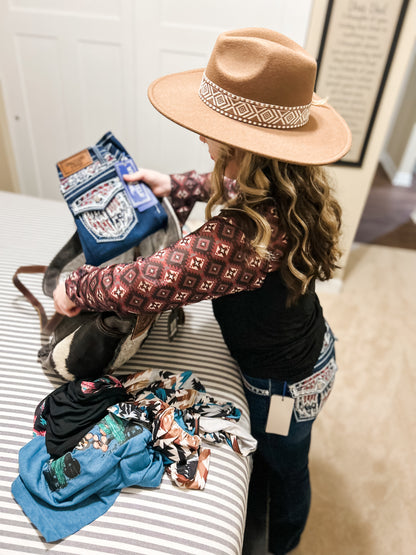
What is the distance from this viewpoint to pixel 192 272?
74 cm

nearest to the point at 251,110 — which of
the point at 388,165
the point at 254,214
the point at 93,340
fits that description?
the point at 254,214

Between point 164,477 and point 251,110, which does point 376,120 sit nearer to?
point 251,110

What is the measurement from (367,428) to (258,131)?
1.54 meters

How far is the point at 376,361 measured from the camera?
2109mm

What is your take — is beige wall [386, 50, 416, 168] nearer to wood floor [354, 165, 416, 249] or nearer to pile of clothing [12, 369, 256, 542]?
wood floor [354, 165, 416, 249]

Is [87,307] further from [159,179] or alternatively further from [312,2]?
[312,2]

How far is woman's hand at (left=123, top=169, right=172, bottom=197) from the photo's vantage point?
1147mm

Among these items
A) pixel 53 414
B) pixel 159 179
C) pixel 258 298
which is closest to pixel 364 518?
pixel 258 298

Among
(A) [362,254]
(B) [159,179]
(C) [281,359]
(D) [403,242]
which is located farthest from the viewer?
(D) [403,242]

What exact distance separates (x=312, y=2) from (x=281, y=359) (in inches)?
68.8

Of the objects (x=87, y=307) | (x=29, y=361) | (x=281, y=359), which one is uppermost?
(x=87, y=307)

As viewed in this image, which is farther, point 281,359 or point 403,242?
point 403,242

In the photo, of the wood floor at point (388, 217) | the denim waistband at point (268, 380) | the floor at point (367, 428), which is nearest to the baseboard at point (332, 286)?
the floor at point (367, 428)

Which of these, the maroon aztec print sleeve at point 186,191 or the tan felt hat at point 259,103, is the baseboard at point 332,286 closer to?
the maroon aztec print sleeve at point 186,191
